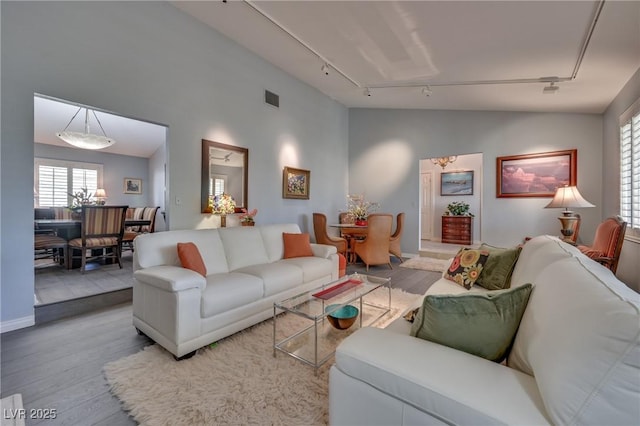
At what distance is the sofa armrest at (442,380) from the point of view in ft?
2.73

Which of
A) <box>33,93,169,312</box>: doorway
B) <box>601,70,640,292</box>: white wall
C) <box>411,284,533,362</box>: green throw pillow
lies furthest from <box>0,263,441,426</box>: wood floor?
<box>601,70,640,292</box>: white wall

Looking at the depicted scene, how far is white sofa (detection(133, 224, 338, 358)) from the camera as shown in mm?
2066

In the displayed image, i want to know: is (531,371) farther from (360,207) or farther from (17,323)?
(360,207)

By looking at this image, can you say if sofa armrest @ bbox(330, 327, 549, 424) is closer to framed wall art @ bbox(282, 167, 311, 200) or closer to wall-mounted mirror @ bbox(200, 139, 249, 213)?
wall-mounted mirror @ bbox(200, 139, 249, 213)

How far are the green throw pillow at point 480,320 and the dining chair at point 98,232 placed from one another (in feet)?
15.3

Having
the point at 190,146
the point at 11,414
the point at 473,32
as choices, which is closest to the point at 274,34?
the point at 190,146

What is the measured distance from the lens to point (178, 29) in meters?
3.59

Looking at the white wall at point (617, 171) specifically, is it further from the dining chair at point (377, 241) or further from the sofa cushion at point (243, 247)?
the sofa cushion at point (243, 247)

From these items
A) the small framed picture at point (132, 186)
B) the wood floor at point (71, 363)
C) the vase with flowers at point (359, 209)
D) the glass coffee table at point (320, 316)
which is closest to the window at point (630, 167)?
the glass coffee table at point (320, 316)

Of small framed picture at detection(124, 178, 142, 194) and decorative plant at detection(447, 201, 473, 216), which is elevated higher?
small framed picture at detection(124, 178, 142, 194)

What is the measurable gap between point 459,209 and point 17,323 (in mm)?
8299

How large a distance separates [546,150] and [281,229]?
4.77 metres

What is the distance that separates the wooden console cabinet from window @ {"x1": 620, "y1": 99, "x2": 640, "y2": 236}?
12.3 ft

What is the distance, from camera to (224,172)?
13.8ft
